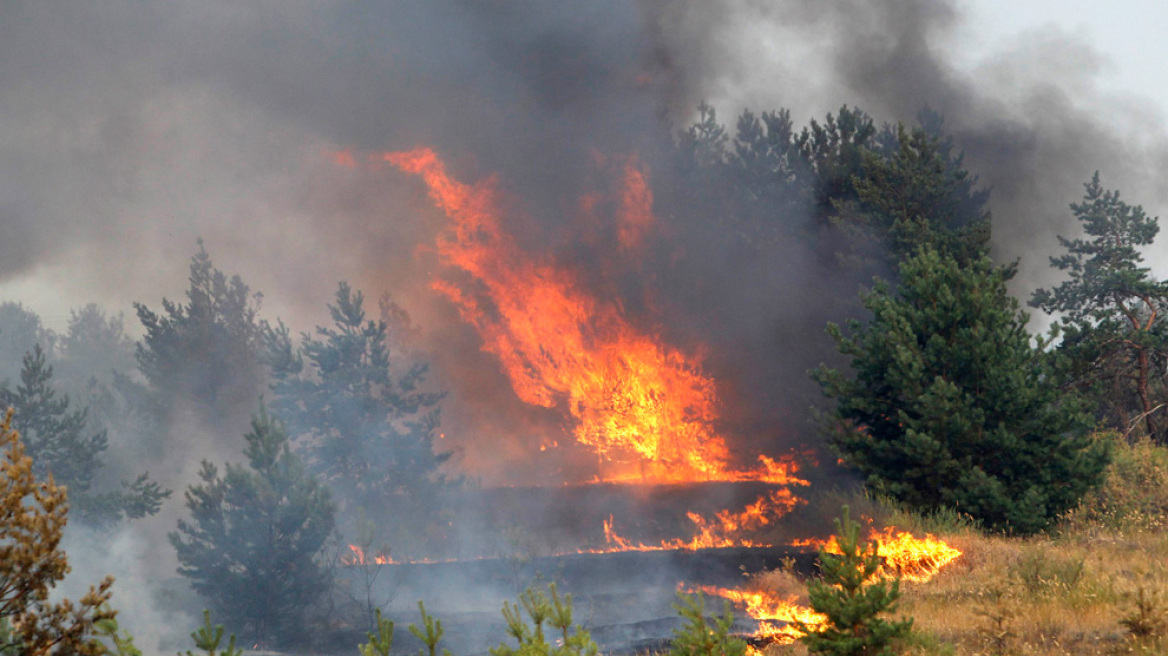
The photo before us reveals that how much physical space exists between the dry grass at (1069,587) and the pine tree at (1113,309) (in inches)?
174

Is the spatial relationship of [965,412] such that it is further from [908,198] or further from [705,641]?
[705,641]

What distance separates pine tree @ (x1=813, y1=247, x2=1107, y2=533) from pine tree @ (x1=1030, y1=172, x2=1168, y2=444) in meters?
6.47

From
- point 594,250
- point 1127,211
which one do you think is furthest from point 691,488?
point 1127,211

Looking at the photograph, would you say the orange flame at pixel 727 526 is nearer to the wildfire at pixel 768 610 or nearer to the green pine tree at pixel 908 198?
the wildfire at pixel 768 610

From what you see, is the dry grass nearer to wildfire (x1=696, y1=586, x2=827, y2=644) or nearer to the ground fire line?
wildfire (x1=696, y1=586, x2=827, y2=644)

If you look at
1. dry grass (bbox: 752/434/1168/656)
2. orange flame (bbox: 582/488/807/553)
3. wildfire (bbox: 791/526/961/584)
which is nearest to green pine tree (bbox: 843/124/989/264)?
dry grass (bbox: 752/434/1168/656)

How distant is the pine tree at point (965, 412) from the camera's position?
1864 cm

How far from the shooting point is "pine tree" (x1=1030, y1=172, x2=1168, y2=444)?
25.0 metres

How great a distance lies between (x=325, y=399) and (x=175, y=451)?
16075mm

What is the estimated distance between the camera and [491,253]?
4200cm

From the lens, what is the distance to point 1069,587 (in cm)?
1191

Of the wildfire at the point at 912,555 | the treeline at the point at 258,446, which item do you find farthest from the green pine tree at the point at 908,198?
the treeline at the point at 258,446

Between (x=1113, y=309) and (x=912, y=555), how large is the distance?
552 inches

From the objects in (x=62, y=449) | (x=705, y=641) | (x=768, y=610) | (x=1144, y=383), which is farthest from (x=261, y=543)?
(x=1144, y=383)
